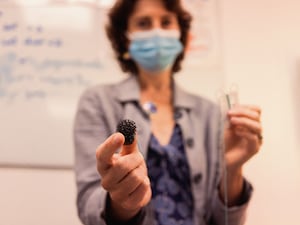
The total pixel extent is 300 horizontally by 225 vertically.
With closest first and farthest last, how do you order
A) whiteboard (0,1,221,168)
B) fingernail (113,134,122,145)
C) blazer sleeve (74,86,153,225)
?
fingernail (113,134,122,145), blazer sleeve (74,86,153,225), whiteboard (0,1,221,168)

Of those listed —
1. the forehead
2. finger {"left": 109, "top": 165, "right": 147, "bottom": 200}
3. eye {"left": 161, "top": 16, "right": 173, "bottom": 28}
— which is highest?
the forehead

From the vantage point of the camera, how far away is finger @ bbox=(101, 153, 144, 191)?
0.38 m

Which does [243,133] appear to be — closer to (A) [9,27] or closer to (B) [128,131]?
(B) [128,131]

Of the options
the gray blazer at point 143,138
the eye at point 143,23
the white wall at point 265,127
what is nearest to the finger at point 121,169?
the gray blazer at point 143,138

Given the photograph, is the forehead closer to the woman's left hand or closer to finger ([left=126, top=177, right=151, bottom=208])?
the woman's left hand

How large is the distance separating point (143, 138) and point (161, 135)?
60 mm

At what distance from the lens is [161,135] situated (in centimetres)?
65

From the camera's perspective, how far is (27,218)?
2.46 feet

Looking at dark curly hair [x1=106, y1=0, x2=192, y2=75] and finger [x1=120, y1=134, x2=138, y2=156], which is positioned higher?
dark curly hair [x1=106, y1=0, x2=192, y2=75]

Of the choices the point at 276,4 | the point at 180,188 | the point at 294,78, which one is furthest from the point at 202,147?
the point at 276,4

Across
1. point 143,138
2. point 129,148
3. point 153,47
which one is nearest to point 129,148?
point 129,148

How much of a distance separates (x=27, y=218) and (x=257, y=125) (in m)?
0.48

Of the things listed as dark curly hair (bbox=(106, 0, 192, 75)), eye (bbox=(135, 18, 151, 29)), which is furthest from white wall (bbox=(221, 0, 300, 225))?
eye (bbox=(135, 18, 151, 29))

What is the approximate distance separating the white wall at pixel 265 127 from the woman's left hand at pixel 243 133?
0.08ft
